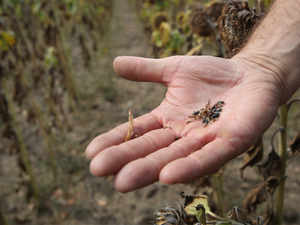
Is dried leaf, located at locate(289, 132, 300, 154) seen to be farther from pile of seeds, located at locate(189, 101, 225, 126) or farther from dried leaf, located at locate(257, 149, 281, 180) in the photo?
pile of seeds, located at locate(189, 101, 225, 126)

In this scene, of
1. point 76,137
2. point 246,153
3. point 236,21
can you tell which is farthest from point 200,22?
point 76,137

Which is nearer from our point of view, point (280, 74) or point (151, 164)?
point (151, 164)

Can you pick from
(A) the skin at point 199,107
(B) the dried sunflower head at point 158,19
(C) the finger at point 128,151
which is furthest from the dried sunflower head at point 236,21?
(B) the dried sunflower head at point 158,19

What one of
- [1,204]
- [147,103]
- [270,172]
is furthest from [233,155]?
[147,103]

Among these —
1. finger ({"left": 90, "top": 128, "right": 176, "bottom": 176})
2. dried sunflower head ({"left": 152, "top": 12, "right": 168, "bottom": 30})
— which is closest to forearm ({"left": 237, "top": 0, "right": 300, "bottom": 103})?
finger ({"left": 90, "top": 128, "right": 176, "bottom": 176})

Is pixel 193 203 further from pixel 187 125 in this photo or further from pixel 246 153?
pixel 246 153

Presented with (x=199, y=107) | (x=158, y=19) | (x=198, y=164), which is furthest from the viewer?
(x=158, y=19)

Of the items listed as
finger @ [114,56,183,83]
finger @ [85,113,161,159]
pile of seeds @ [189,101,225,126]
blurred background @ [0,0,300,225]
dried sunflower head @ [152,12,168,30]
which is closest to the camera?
finger @ [85,113,161,159]
